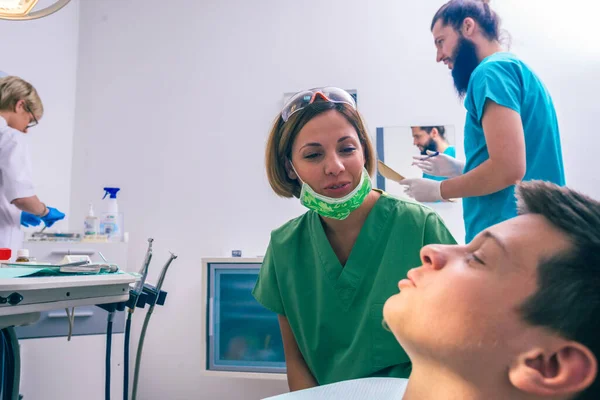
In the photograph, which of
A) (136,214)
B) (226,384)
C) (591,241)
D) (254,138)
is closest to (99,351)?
(226,384)

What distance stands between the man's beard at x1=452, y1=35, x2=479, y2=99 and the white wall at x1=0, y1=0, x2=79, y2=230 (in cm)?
224

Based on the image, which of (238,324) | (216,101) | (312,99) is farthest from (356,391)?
(216,101)

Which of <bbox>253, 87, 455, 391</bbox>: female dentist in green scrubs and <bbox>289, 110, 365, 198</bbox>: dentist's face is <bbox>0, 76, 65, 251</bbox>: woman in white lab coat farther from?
<bbox>289, 110, 365, 198</bbox>: dentist's face

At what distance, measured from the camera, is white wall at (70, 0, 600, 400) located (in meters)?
2.57

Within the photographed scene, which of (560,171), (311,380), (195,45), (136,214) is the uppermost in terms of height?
(195,45)

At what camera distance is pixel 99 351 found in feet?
6.88

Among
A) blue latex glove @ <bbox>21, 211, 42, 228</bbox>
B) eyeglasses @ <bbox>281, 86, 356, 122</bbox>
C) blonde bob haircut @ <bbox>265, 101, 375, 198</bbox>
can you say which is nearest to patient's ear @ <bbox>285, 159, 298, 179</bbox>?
blonde bob haircut @ <bbox>265, 101, 375, 198</bbox>

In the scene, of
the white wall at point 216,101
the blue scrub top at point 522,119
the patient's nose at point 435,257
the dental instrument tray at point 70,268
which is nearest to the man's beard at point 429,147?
the white wall at point 216,101

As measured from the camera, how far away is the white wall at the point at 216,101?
2568mm

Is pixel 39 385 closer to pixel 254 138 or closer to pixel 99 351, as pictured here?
pixel 99 351

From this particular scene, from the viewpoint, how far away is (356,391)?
0.84 meters

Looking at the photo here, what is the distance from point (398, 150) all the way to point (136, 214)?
161cm

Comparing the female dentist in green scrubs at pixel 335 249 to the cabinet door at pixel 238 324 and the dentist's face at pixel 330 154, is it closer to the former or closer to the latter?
the dentist's face at pixel 330 154

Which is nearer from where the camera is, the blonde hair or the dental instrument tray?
the dental instrument tray
